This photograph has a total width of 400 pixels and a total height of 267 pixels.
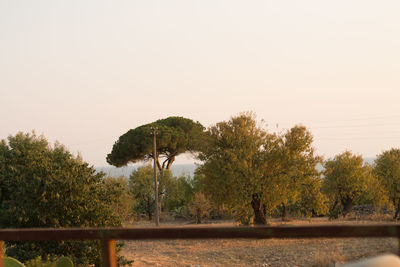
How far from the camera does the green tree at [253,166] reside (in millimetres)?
23656

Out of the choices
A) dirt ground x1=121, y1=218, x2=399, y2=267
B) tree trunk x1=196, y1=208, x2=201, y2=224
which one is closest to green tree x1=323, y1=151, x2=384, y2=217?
tree trunk x1=196, y1=208, x2=201, y2=224

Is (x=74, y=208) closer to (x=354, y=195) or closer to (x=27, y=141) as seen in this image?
(x=27, y=141)

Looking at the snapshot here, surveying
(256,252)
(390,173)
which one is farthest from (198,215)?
(256,252)

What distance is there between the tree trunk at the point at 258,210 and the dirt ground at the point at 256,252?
4114mm

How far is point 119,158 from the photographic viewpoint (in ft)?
150

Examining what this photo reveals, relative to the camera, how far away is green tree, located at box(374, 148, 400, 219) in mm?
36781

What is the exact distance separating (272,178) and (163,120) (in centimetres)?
2482

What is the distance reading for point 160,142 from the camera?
1734 inches

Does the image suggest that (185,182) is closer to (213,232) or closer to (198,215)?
(198,215)

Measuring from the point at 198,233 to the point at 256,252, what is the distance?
1524 centimetres

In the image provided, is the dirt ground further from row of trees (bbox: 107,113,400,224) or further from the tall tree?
the tall tree

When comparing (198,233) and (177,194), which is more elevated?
(177,194)

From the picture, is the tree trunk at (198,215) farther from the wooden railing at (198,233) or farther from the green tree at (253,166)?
the wooden railing at (198,233)

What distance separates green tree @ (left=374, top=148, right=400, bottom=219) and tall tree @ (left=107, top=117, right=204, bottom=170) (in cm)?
1620
